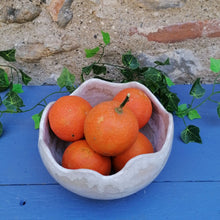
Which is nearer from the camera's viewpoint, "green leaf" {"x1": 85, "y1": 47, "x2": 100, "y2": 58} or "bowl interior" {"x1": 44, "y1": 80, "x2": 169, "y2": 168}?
"bowl interior" {"x1": 44, "y1": 80, "x2": 169, "y2": 168}

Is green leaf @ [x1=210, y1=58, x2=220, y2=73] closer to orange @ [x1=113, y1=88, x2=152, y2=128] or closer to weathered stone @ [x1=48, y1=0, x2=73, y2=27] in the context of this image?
orange @ [x1=113, y1=88, x2=152, y2=128]

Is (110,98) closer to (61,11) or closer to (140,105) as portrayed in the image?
(140,105)

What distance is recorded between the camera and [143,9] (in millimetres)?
594

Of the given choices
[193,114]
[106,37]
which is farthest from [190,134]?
[106,37]

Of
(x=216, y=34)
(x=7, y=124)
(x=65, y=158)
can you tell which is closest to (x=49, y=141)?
(x=65, y=158)

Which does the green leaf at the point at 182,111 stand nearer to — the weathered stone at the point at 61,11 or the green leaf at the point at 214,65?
the green leaf at the point at 214,65

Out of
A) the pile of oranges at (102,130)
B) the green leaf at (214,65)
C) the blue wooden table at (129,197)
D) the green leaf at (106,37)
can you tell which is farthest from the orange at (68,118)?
the green leaf at (214,65)

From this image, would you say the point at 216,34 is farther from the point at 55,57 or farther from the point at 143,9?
the point at 55,57

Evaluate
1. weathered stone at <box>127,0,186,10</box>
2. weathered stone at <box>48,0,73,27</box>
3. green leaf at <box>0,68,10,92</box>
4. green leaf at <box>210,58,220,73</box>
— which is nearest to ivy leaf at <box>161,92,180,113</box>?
green leaf at <box>210,58,220,73</box>

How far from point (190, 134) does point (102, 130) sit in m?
0.24

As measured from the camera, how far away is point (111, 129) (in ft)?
1.23

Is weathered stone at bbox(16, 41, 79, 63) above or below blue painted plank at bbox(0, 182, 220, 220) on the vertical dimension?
above

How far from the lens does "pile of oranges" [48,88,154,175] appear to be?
1.24 ft

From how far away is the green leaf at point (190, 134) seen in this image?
0.53 metres
